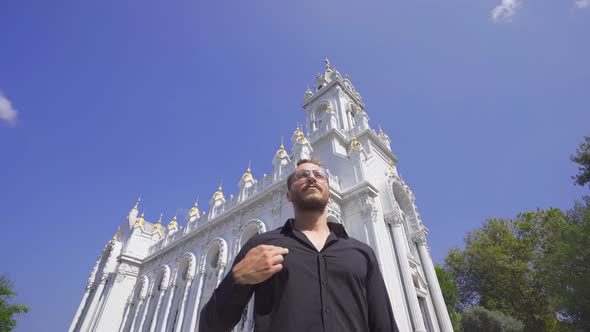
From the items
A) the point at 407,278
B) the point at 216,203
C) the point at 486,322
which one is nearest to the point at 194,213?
the point at 216,203

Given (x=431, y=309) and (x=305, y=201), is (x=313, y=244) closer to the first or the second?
(x=305, y=201)

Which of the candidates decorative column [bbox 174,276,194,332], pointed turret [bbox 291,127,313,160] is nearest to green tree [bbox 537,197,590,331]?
pointed turret [bbox 291,127,313,160]

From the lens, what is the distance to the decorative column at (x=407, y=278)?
12992 millimetres

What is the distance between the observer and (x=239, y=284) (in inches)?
71.7

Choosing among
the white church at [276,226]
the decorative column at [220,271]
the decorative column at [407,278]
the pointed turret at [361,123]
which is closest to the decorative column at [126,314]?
the white church at [276,226]

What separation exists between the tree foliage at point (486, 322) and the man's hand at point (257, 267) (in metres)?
25.9

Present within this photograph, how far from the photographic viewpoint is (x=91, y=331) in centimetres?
2158

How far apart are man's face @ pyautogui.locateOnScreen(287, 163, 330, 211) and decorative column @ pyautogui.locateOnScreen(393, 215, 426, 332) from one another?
1341cm

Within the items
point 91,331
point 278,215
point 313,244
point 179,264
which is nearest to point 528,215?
point 278,215

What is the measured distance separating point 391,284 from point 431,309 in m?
5.05

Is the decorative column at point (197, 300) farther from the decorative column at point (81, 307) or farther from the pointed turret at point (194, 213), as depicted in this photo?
the decorative column at point (81, 307)

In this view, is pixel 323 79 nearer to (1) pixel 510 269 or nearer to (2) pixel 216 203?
(2) pixel 216 203

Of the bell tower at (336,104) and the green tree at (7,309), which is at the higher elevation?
the bell tower at (336,104)

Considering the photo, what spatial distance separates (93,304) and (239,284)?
29933 mm
